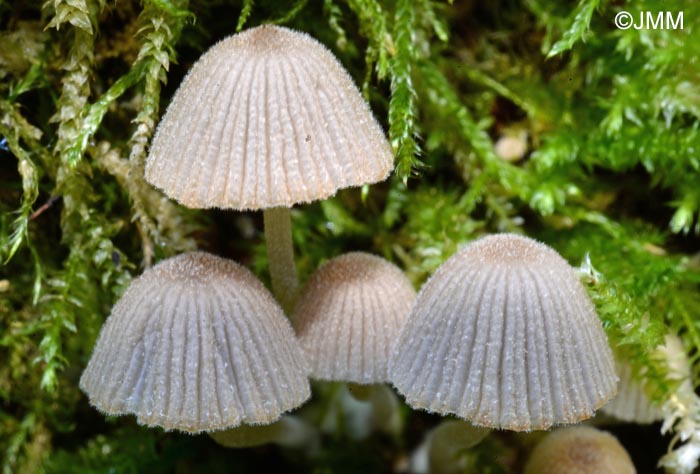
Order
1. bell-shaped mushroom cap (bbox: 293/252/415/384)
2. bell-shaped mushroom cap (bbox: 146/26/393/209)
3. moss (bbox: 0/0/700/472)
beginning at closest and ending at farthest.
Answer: bell-shaped mushroom cap (bbox: 146/26/393/209) → bell-shaped mushroom cap (bbox: 293/252/415/384) → moss (bbox: 0/0/700/472)

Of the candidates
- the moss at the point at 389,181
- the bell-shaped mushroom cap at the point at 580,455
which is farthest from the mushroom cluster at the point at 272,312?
the bell-shaped mushroom cap at the point at 580,455

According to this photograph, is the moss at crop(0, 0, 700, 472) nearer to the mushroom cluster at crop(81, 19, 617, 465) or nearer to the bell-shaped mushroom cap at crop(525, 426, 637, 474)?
the bell-shaped mushroom cap at crop(525, 426, 637, 474)

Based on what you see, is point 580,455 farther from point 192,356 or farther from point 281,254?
point 192,356

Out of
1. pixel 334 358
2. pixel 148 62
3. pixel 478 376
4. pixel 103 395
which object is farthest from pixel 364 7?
pixel 103 395

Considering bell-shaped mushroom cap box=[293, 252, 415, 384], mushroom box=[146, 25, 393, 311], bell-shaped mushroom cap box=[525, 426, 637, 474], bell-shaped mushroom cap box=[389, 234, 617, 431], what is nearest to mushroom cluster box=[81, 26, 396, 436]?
mushroom box=[146, 25, 393, 311]

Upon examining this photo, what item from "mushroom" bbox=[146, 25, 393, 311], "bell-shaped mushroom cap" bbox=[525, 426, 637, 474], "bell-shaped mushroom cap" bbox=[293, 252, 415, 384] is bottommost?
"bell-shaped mushroom cap" bbox=[525, 426, 637, 474]

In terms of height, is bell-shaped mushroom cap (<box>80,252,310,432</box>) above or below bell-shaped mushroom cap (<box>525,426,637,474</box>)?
above
